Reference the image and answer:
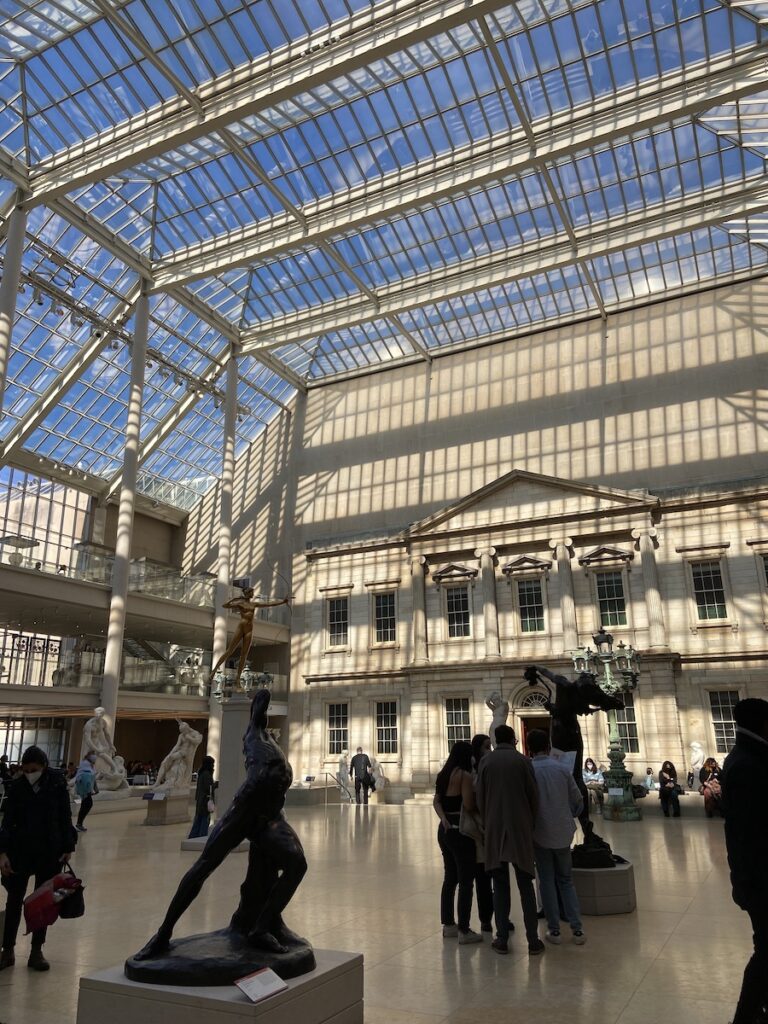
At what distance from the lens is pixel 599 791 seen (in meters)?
19.9

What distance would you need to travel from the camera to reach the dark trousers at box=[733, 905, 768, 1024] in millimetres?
3896

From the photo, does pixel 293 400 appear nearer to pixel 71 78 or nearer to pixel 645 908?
pixel 71 78

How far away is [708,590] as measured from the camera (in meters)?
Answer: 26.8

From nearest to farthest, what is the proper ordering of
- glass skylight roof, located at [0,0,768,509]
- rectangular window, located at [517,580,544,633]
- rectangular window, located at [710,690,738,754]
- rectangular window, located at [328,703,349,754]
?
glass skylight roof, located at [0,0,768,509] → rectangular window, located at [710,690,738,754] → rectangular window, located at [517,580,544,633] → rectangular window, located at [328,703,349,754]

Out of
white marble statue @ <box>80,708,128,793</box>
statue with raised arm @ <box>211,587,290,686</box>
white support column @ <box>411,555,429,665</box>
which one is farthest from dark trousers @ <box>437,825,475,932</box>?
white support column @ <box>411,555,429,665</box>

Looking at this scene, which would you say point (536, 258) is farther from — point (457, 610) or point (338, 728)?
point (338, 728)

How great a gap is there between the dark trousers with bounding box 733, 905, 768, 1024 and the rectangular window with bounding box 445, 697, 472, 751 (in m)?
25.8

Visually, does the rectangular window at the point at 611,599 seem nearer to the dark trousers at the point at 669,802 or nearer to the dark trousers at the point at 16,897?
the dark trousers at the point at 669,802

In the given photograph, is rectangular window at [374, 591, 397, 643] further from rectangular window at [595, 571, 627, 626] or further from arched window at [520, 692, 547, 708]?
rectangular window at [595, 571, 627, 626]

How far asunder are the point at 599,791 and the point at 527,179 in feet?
66.3

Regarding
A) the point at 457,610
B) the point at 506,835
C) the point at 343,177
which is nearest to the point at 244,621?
the point at 506,835

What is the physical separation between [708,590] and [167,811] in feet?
62.8

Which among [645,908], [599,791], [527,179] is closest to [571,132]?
[527,179]

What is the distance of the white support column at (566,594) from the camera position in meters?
27.7
